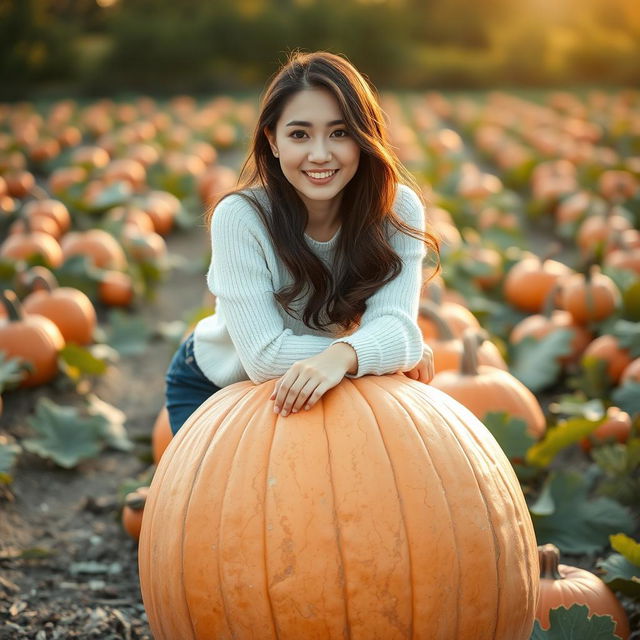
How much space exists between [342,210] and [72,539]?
1.64 m

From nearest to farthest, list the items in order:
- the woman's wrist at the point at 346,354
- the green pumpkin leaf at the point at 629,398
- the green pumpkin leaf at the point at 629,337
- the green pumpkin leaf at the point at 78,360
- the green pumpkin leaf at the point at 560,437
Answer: the woman's wrist at the point at 346,354 → the green pumpkin leaf at the point at 560,437 → the green pumpkin leaf at the point at 629,398 → the green pumpkin leaf at the point at 629,337 → the green pumpkin leaf at the point at 78,360

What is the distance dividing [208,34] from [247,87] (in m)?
2.14

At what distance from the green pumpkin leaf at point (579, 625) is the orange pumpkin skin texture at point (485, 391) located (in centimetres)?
145

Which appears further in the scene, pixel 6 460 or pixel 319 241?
pixel 6 460

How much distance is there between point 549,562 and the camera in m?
2.45

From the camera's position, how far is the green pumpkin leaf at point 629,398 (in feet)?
12.2

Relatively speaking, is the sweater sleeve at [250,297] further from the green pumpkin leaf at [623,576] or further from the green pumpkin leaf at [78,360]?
the green pumpkin leaf at [78,360]

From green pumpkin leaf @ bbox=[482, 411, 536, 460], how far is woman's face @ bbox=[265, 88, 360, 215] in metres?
1.19

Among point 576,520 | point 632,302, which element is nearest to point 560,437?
point 576,520

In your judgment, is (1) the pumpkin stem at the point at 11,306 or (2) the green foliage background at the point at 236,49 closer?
(1) the pumpkin stem at the point at 11,306

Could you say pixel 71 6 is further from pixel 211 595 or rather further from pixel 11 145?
pixel 211 595

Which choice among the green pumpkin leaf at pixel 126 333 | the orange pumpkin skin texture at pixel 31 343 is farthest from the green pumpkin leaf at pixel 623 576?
the green pumpkin leaf at pixel 126 333

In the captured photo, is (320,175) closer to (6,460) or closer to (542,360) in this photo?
(6,460)

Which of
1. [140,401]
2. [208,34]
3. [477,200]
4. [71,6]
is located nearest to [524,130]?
[477,200]
